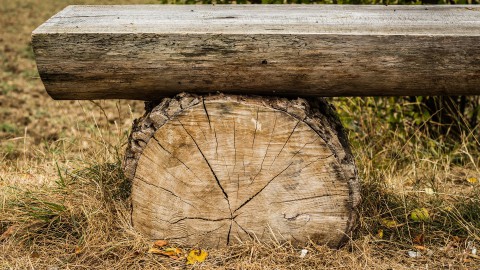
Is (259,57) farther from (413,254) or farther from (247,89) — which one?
(413,254)

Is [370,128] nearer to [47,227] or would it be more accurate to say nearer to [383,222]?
[383,222]

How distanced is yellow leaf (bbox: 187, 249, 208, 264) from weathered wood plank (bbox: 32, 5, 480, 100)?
82 centimetres

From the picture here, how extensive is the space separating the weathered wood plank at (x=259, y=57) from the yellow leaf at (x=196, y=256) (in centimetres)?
82

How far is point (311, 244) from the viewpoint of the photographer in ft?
8.96

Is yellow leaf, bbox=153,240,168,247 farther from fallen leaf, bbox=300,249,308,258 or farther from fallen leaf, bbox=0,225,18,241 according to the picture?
fallen leaf, bbox=0,225,18,241

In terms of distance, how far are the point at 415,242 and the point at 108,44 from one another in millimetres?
1906

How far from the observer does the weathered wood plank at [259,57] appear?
2.41 metres

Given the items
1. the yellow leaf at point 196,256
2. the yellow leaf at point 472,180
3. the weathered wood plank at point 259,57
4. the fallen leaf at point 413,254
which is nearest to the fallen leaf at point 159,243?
the yellow leaf at point 196,256

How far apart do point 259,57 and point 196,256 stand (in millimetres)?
1052

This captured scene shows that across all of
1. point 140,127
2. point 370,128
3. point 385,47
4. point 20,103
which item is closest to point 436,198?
point 370,128

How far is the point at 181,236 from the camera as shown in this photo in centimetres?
274

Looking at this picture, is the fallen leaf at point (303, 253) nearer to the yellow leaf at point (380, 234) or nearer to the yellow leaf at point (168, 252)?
the yellow leaf at point (380, 234)

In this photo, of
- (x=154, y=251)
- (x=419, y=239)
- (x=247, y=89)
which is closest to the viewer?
(x=247, y=89)

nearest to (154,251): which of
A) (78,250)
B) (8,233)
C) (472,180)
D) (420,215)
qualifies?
(78,250)
